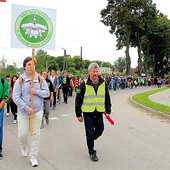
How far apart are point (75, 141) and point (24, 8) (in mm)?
3342

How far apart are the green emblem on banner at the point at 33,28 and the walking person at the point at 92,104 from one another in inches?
43.0

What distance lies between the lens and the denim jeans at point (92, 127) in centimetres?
673

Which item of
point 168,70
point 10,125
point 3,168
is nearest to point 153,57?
point 168,70

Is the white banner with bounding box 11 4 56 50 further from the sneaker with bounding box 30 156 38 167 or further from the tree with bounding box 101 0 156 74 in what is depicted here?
the tree with bounding box 101 0 156 74

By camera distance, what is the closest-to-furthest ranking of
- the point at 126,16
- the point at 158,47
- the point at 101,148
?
the point at 101,148 < the point at 126,16 < the point at 158,47

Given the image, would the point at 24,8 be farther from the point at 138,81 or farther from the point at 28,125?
the point at 138,81

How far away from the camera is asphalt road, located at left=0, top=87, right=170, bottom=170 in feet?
21.0

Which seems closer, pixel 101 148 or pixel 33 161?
pixel 33 161

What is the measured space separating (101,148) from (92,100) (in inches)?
59.3

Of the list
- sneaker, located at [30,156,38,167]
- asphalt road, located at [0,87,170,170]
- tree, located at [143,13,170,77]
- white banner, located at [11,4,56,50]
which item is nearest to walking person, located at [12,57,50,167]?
sneaker, located at [30,156,38,167]

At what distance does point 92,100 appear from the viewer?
6750mm

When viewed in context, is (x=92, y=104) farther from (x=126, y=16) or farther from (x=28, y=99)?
(x=126, y=16)

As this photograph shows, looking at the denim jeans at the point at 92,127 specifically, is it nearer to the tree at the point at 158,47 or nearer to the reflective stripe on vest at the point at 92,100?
the reflective stripe on vest at the point at 92,100

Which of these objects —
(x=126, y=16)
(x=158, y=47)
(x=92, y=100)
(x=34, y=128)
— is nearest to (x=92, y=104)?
(x=92, y=100)
